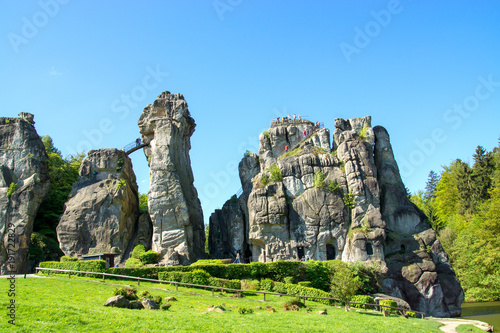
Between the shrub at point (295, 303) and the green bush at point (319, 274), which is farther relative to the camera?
the green bush at point (319, 274)

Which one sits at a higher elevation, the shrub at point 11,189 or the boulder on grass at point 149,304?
the shrub at point 11,189

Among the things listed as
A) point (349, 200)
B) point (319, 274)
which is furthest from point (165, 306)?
point (349, 200)

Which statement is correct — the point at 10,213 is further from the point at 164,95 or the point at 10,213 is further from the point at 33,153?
the point at 164,95

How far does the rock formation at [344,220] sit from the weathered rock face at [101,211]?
1327cm

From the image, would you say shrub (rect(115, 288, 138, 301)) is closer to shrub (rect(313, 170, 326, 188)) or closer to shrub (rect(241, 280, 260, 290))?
shrub (rect(241, 280, 260, 290))

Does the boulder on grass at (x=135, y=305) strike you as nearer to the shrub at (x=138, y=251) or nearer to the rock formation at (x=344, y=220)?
the shrub at (x=138, y=251)

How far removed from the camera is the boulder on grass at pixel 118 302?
1964cm

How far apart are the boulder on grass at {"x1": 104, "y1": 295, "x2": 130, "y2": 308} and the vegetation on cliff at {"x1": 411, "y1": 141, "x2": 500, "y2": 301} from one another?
4134 centimetres

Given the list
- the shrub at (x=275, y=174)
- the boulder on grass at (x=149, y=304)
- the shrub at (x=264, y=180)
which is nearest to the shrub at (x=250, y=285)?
the boulder on grass at (x=149, y=304)

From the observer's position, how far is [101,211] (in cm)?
4619

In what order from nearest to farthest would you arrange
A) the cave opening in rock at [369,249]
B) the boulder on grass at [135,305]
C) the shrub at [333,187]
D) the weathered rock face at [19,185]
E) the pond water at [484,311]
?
1. the boulder on grass at [135,305]
2. the pond water at [484,311]
3. the weathered rock face at [19,185]
4. the cave opening in rock at [369,249]
5. the shrub at [333,187]

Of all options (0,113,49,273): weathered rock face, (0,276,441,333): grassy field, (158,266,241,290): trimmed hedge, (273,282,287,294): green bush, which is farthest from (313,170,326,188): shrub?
(0,113,49,273): weathered rock face

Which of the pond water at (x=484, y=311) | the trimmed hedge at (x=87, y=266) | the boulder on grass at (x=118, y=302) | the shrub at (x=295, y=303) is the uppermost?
the trimmed hedge at (x=87, y=266)

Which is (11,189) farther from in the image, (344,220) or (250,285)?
(344,220)
